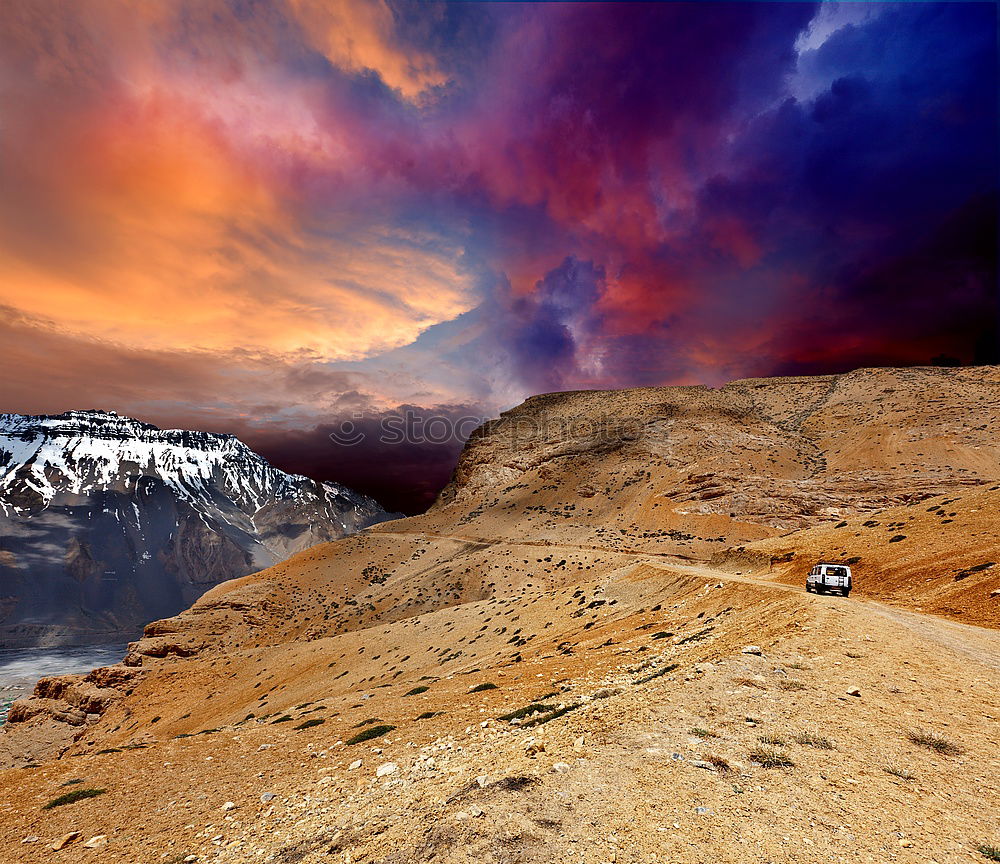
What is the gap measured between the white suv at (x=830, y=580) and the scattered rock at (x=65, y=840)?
27.2m

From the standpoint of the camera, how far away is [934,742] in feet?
25.1

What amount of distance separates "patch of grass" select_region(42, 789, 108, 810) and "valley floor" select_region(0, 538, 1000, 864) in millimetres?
217

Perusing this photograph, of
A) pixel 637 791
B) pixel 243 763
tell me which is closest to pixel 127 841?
pixel 243 763

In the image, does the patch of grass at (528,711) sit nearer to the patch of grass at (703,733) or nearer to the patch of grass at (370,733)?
the patch of grass at (370,733)

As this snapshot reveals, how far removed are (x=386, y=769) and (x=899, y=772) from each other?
9.39 m

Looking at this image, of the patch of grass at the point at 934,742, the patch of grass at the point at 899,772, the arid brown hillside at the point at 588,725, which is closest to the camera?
the arid brown hillside at the point at 588,725

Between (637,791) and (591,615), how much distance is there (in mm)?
18417

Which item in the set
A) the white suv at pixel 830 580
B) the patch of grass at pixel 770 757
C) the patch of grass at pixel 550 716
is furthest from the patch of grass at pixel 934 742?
the white suv at pixel 830 580

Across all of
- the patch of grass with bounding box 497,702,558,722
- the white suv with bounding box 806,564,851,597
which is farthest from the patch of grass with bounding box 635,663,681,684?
the white suv with bounding box 806,564,851,597

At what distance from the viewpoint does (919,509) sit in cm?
2947

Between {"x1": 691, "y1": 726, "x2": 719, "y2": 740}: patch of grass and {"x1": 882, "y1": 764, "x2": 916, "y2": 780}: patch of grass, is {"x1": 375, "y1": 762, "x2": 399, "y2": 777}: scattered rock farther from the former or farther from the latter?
{"x1": 882, "y1": 764, "x2": 916, "y2": 780}: patch of grass

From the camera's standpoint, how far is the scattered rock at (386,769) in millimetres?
9133

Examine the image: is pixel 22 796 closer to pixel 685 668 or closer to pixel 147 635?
pixel 685 668

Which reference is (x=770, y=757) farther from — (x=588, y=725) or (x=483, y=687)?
(x=483, y=687)
